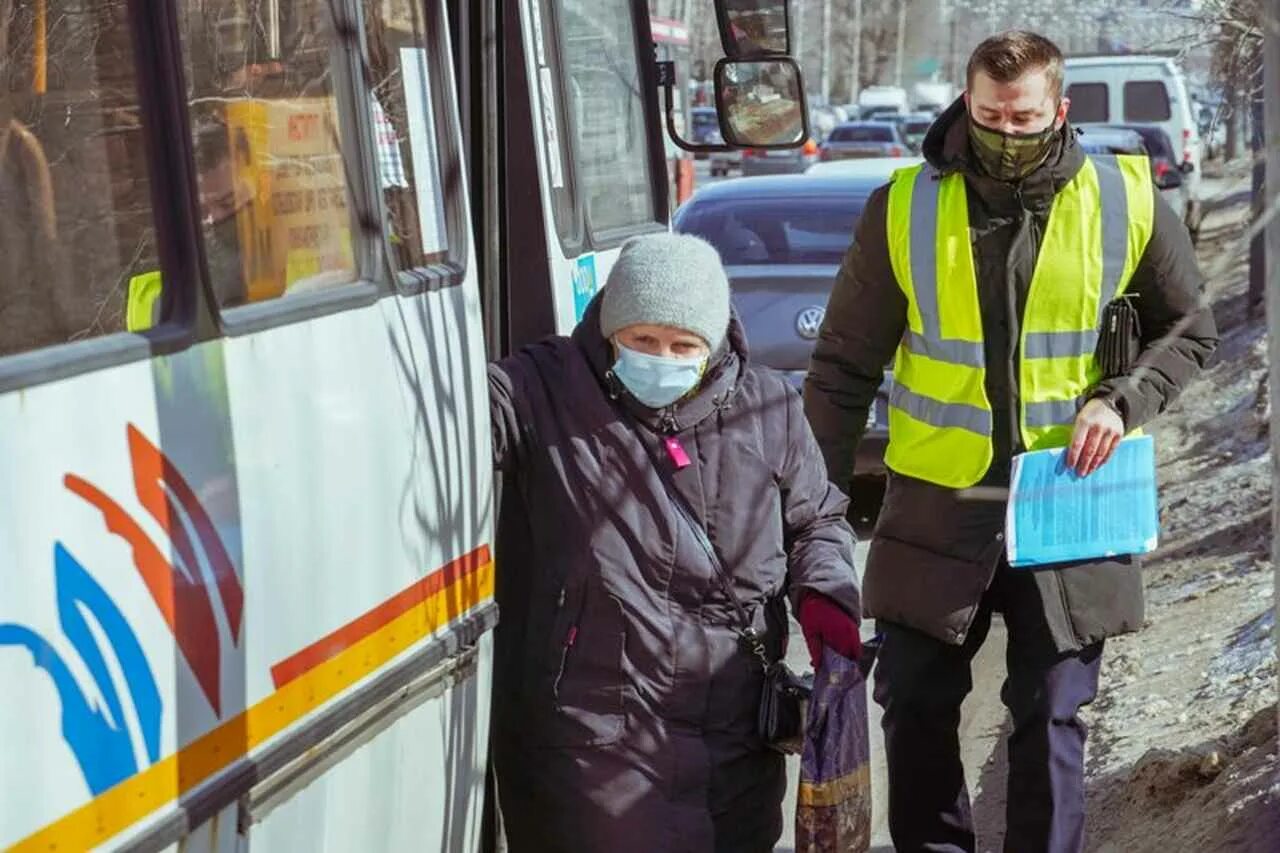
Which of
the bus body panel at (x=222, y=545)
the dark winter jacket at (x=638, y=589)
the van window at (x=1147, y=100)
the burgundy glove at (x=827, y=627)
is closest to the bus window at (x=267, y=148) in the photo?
the bus body panel at (x=222, y=545)

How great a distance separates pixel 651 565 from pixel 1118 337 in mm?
1208

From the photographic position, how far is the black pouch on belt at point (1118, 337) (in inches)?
178

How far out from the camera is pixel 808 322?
10.6 meters

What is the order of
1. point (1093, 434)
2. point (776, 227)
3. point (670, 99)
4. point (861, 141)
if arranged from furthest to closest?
1. point (861, 141)
2. point (776, 227)
3. point (670, 99)
4. point (1093, 434)

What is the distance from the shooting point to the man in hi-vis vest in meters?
4.48

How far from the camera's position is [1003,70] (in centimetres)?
439

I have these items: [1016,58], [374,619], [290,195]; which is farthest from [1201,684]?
[290,195]

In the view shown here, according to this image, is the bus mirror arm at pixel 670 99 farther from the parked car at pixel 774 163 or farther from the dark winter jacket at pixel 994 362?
the parked car at pixel 774 163

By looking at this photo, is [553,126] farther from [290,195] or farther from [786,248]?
[786,248]

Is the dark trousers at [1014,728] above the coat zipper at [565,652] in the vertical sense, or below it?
below

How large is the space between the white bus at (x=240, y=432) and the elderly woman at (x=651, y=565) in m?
0.12

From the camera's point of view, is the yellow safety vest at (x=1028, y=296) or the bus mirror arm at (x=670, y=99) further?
the bus mirror arm at (x=670, y=99)

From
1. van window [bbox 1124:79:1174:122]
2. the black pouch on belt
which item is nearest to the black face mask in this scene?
the black pouch on belt

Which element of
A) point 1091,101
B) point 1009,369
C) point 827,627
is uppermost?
point 1009,369
